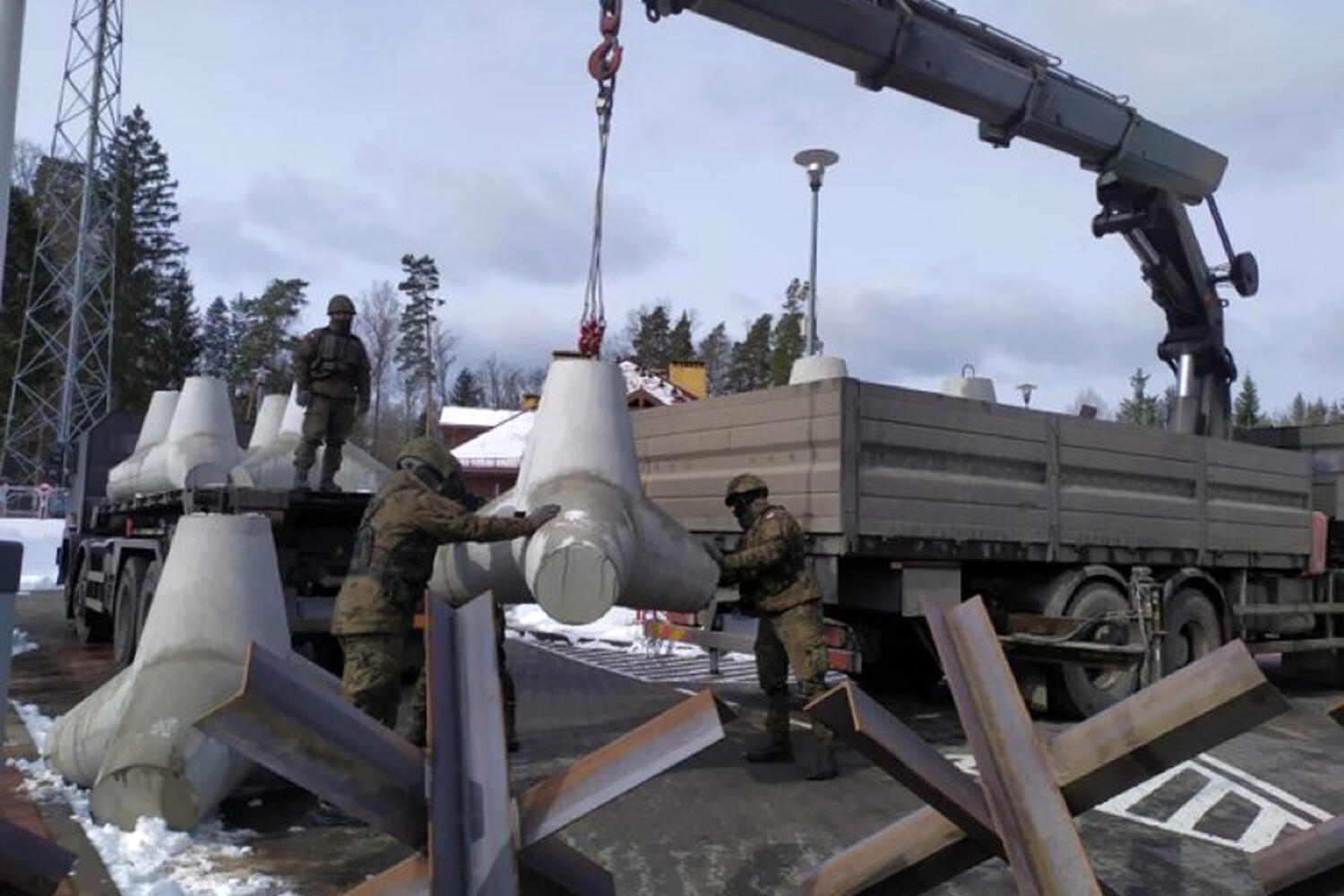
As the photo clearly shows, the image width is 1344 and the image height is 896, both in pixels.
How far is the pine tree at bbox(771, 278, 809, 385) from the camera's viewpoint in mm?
59259

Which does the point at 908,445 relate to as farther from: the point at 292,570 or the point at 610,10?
the point at 292,570

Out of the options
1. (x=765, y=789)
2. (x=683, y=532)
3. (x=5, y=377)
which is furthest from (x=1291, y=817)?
(x=5, y=377)

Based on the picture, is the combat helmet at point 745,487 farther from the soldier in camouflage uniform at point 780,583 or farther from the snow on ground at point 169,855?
the snow on ground at point 169,855

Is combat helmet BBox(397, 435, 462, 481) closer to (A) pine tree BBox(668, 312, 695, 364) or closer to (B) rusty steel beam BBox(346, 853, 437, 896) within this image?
(B) rusty steel beam BBox(346, 853, 437, 896)

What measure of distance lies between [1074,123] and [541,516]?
719 cm

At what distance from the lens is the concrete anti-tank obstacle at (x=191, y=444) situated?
925 cm

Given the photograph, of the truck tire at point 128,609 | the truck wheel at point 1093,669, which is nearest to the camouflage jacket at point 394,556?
the truck tire at point 128,609

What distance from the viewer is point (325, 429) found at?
8.27 m

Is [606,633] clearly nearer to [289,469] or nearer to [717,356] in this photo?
[289,469]

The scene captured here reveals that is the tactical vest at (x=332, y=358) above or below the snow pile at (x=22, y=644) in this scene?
above

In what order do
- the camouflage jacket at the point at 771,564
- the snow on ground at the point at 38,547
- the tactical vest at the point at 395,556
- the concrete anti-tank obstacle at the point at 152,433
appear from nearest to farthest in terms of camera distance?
the tactical vest at the point at 395,556 < the camouflage jacket at the point at 771,564 < the concrete anti-tank obstacle at the point at 152,433 < the snow on ground at the point at 38,547

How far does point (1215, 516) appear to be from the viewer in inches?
347

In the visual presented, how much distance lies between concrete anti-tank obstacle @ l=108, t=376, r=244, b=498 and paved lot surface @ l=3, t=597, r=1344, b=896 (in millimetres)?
2002

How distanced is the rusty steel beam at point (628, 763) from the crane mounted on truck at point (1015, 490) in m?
4.39
